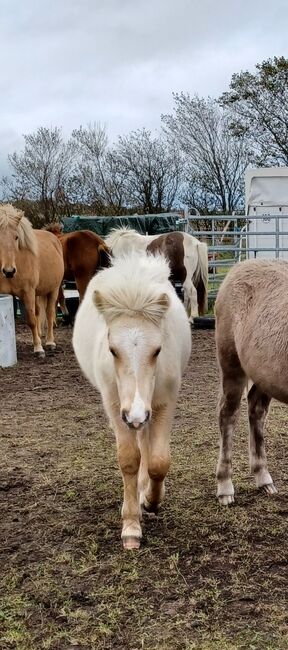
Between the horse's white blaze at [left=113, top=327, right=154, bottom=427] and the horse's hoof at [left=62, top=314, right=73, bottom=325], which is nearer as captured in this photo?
the horse's white blaze at [left=113, top=327, right=154, bottom=427]

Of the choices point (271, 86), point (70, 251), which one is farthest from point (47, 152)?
point (70, 251)

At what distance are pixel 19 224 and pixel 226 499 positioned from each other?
5727mm

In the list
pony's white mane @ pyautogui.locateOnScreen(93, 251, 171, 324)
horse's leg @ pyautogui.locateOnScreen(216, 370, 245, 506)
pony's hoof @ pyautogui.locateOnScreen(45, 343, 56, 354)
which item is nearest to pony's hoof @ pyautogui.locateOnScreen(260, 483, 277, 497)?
horse's leg @ pyautogui.locateOnScreen(216, 370, 245, 506)

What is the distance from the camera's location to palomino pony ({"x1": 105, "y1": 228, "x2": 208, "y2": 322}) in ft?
37.6

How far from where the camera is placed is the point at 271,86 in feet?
82.8

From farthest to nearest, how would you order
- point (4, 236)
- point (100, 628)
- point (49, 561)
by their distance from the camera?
point (4, 236)
point (49, 561)
point (100, 628)

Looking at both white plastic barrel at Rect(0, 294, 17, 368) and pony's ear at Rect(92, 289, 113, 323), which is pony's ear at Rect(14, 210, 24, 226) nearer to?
white plastic barrel at Rect(0, 294, 17, 368)

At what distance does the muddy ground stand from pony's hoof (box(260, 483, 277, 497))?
44mm

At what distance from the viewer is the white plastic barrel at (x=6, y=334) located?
8172mm

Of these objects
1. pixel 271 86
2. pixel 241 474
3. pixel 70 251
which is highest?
pixel 271 86

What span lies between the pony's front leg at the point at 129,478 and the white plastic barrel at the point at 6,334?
512cm

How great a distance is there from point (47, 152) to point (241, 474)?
23.0 m

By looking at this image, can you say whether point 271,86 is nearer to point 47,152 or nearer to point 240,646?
point 47,152

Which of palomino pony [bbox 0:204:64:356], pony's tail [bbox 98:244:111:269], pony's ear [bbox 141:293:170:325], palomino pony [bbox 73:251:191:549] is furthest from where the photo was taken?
pony's tail [bbox 98:244:111:269]
